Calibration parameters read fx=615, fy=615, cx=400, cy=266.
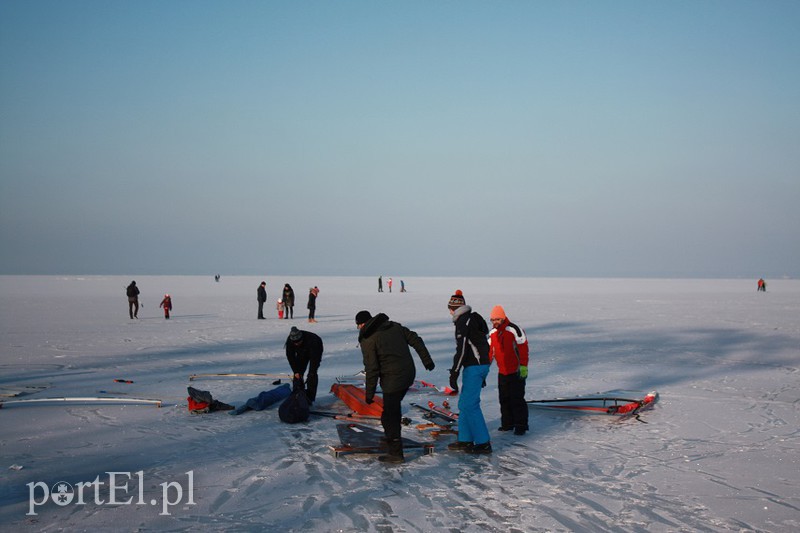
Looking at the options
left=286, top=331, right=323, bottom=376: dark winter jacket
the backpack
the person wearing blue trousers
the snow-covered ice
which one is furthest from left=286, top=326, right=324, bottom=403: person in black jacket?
the person wearing blue trousers

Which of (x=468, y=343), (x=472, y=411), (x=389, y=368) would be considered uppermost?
(x=468, y=343)

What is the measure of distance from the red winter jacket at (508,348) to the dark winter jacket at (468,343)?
0.90 metres

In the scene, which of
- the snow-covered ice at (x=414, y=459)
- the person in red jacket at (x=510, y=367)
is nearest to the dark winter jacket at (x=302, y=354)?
Answer: the snow-covered ice at (x=414, y=459)

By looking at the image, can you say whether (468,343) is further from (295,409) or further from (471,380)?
(295,409)

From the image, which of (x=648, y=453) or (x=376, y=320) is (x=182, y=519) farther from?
(x=648, y=453)

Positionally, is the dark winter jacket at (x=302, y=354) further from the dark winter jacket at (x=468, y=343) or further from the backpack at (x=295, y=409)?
the dark winter jacket at (x=468, y=343)

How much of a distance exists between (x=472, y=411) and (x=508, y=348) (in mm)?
1282

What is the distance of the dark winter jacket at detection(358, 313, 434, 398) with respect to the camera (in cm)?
639

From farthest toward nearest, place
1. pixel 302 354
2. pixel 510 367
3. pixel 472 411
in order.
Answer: pixel 302 354, pixel 510 367, pixel 472 411

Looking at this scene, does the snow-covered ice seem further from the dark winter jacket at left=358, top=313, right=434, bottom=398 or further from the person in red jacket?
the dark winter jacket at left=358, top=313, right=434, bottom=398

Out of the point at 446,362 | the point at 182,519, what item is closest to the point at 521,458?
the point at 182,519

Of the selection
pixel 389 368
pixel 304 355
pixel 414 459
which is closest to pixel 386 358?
pixel 389 368

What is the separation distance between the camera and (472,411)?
6.65 meters

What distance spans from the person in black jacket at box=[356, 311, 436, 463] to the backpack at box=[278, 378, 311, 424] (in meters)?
2.03
